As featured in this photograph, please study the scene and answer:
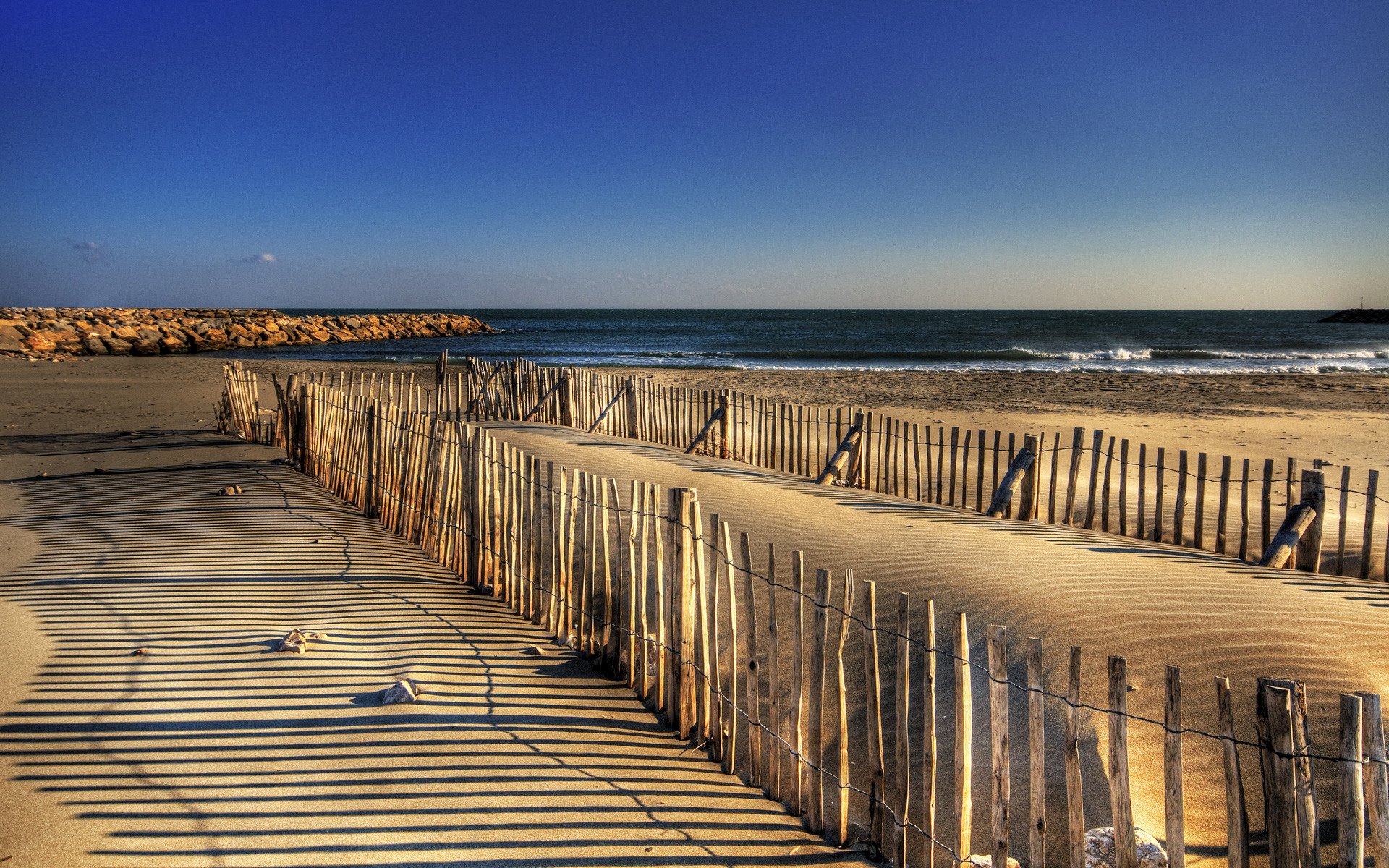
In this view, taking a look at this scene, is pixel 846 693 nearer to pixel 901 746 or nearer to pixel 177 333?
pixel 901 746

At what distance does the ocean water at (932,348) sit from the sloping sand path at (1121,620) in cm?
2323

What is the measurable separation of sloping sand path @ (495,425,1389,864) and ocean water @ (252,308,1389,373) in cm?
2323

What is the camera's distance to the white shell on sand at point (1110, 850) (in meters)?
2.92

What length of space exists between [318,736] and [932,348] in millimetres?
40658

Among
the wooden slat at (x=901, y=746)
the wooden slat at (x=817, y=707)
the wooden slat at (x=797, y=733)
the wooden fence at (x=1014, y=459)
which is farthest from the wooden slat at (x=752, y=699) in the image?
the wooden fence at (x=1014, y=459)

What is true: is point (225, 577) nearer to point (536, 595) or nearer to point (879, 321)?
point (536, 595)

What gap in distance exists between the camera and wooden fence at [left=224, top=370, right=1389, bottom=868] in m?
2.22

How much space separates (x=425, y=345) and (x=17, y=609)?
3677cm

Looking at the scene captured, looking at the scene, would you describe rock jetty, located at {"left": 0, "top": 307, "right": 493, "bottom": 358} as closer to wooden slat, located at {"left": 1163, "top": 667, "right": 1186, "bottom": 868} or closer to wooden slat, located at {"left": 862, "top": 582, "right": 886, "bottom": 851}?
wooden slat, located at {"left": 862, "top": 582, "right": 886, "bottom": 851}

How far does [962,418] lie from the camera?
53.1ft

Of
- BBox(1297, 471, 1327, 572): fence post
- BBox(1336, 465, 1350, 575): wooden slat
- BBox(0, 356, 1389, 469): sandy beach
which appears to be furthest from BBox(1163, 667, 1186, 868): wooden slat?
BBox(0, 356, 1389, 469): sandy beach

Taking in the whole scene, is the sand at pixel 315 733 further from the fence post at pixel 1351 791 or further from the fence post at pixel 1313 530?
the fence post at pixel 1313 530

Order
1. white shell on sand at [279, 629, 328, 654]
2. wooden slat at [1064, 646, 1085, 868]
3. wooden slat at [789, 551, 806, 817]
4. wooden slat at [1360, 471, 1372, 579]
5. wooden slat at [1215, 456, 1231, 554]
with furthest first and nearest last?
wooden slat at [1215, 456, 1231, 554] → wooden slat at [1360, 471, 1372, 579] → white shell on sand at [279, 629, 328, 654] → wooden slat at [789, 551, 806, 817] → wooden slat at [1064, 646, 1085, 868]

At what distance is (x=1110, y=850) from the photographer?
3.02 meters
